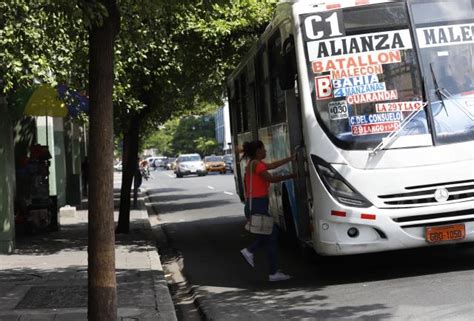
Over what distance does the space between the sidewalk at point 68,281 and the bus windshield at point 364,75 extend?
2866 mm

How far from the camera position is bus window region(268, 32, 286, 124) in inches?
372

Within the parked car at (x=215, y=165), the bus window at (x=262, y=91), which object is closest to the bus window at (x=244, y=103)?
the bus window at (x=262, y=91)

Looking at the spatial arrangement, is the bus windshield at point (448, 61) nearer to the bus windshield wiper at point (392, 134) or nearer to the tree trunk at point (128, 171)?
the bus windshield wiper at point (392, 134)

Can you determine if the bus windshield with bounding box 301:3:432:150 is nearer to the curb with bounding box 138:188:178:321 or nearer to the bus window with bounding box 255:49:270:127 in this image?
the bus window with bounding box 255:49:270:127

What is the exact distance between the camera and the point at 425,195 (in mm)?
7832

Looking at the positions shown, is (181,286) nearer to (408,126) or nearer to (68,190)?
(408,126)

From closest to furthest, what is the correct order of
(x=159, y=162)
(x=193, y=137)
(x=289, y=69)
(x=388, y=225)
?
(x=388, y=225), (x=289, y=69), (x=159, y=162), (x=193, y=137)

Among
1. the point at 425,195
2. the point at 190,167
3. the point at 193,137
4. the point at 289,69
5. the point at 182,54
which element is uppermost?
the point at 193,137

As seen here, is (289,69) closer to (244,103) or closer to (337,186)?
(337,186)

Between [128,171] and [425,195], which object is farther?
[128,171]

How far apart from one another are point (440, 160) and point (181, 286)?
395 cm

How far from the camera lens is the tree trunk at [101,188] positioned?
17.7 feet

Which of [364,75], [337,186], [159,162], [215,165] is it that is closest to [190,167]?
[215,165]

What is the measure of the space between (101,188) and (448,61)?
4636 mm
